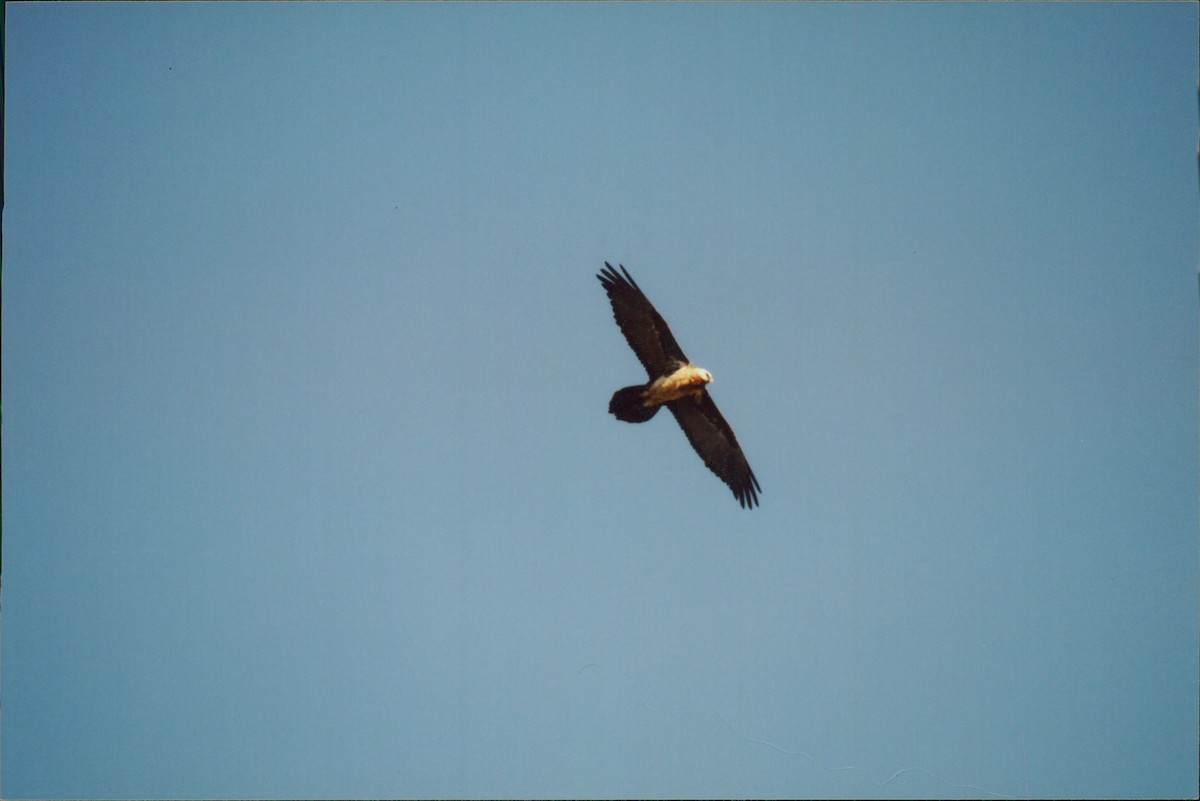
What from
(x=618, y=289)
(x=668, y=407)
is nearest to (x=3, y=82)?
(x=618, y=289)

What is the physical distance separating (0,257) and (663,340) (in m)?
6.88

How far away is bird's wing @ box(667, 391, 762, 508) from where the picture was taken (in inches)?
517

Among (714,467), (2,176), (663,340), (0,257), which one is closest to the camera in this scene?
(0,257)

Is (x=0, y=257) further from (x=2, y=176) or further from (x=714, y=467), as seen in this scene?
(x=714, y=467)

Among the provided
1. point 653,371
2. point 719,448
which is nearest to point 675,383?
point 653,371

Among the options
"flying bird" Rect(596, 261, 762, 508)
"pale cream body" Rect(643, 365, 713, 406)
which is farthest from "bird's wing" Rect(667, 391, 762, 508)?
"pale cream body" Rect(643, 365, 713, 406)

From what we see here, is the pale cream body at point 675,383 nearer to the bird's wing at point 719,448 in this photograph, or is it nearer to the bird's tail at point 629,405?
the bird's tail at point 629,405

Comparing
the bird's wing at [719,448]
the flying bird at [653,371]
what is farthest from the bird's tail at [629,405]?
the bird's wing at [719,448]

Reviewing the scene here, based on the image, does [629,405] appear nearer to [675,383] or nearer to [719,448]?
[675,383]

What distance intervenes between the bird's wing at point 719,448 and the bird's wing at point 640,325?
868 millimetres

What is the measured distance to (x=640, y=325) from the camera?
12359 millimetres

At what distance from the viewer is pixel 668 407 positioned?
13.1 meters

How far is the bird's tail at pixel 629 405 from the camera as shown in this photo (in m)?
12.0

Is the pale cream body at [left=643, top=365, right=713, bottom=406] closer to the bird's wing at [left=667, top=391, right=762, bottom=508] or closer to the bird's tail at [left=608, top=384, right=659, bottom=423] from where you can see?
the bird's tail at [left=608, top=384, right=659, bottom=423]
